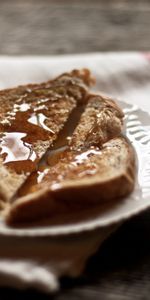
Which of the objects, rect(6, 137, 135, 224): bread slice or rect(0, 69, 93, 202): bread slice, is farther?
rect(0, 69, 93, 202): bread slice

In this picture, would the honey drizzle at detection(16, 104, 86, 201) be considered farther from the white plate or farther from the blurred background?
the blurred background

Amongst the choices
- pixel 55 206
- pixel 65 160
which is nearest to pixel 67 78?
pixel 65 160

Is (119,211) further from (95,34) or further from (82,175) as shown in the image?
(95,34)

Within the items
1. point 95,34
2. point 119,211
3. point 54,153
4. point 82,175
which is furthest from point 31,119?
point 95,34

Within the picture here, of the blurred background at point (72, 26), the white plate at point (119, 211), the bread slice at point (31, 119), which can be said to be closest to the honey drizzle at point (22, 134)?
the bread slice at point (31, 119)

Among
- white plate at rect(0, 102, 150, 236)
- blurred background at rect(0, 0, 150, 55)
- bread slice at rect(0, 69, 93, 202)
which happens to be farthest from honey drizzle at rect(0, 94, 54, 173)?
blurred background at rect(0, 0, 150, 55)

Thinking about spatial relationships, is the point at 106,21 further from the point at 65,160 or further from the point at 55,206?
the point at 55,206
